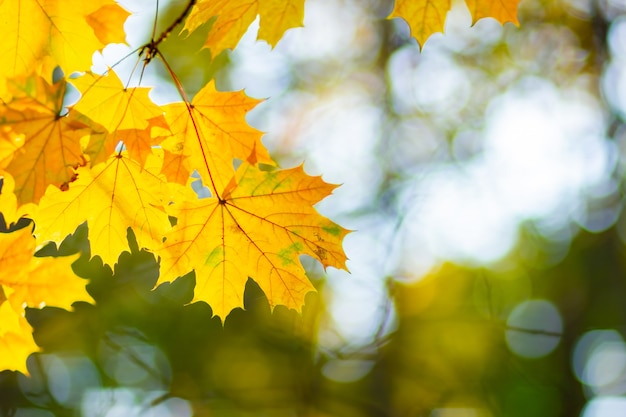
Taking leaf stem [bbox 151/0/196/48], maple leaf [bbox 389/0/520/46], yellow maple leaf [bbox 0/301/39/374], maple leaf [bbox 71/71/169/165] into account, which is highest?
maple leaf [bbox 389/0/520/46]

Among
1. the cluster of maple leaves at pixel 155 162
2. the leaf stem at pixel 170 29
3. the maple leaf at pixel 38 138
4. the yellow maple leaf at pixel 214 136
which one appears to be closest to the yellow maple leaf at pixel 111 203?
the cluster of maple leaves at pixel 155 162

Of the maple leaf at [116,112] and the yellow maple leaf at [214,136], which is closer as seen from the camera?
the maple leaf at [116,112]

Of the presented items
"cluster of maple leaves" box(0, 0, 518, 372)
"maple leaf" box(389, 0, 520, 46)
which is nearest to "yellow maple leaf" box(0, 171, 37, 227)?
"cluster of maple leaves" box(0, 0, 518, 372)

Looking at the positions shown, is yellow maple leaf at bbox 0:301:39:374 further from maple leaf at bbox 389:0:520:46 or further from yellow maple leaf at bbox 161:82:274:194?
Answer: maple leaf at bbox 389:0:520:46

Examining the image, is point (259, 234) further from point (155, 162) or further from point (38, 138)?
point (38, 138)

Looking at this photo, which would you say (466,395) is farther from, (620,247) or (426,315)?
(620,247)

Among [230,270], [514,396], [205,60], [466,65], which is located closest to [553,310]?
[514,396]

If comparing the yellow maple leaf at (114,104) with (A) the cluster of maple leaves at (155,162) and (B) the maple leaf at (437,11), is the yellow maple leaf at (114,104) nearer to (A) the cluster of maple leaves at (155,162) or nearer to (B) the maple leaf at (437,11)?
(A) the cluster of maple leaves at (155,162)
